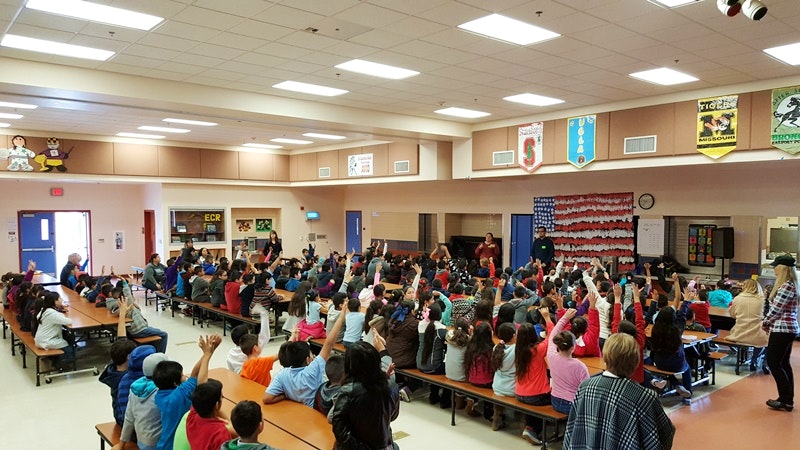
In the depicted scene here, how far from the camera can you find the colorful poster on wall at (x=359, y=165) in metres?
14.0

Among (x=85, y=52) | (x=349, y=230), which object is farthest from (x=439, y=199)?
(x=85, y=52)

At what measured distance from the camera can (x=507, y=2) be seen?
15.2 ft

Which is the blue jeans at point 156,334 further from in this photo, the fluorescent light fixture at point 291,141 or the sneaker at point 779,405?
the fluorescent light fixture at point 291,141

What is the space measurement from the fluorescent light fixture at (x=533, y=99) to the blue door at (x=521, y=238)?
375 cm

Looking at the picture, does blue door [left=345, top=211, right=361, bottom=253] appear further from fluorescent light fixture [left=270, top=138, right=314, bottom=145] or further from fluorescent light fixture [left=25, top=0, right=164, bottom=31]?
fluorescent light fixture [left=25, top=0, right=164, bottom=31]

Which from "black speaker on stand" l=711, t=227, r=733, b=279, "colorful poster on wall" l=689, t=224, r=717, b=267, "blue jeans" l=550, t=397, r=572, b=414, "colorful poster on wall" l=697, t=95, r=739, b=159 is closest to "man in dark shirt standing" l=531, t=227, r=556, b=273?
"colorful poster on wall" l=689, t=224, r=717, b=267

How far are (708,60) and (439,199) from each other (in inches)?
337

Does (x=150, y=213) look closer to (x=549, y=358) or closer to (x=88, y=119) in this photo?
(x=88, y=119)

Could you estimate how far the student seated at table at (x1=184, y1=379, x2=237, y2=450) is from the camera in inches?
113

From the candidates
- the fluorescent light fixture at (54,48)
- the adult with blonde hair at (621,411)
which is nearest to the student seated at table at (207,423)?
the adult with blonde hair at (621,411)

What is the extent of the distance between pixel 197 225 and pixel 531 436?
12.6 m

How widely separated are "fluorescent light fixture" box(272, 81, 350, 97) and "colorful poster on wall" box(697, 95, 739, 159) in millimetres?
5333

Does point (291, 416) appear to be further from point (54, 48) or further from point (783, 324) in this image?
point (54, 48)

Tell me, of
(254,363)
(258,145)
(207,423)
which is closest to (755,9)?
(207,423)
